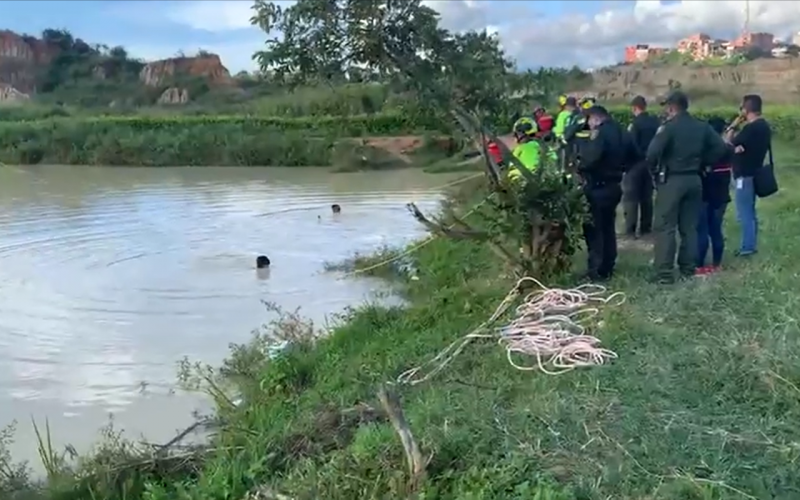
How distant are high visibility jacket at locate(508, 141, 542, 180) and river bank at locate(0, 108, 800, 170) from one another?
957 inches

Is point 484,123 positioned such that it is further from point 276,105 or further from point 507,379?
point 276,105

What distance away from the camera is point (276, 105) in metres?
44.9

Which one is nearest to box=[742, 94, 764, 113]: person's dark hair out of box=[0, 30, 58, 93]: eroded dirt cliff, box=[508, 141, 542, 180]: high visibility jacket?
box=[508, 141, 542, 180]: high visibility jacket

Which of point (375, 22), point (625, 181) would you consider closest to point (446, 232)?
point (375, 22)

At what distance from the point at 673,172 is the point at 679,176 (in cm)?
6

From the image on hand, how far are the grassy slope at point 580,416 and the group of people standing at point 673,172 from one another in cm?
62

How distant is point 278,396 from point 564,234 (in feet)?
9.42

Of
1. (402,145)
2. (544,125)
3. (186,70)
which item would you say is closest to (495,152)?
(544,125)

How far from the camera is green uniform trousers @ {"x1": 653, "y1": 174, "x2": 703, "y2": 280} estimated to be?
8062mm

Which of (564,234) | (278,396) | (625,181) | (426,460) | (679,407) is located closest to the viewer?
(426,460)

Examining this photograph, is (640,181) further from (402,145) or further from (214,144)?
(214,144)

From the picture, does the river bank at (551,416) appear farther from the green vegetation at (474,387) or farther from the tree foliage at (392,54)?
the tree foliage at (392,54)

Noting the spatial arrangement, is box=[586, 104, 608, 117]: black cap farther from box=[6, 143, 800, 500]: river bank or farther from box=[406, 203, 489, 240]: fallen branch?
box=[6, 143, 800, 500]: river bank

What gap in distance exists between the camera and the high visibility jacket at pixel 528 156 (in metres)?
8.54
